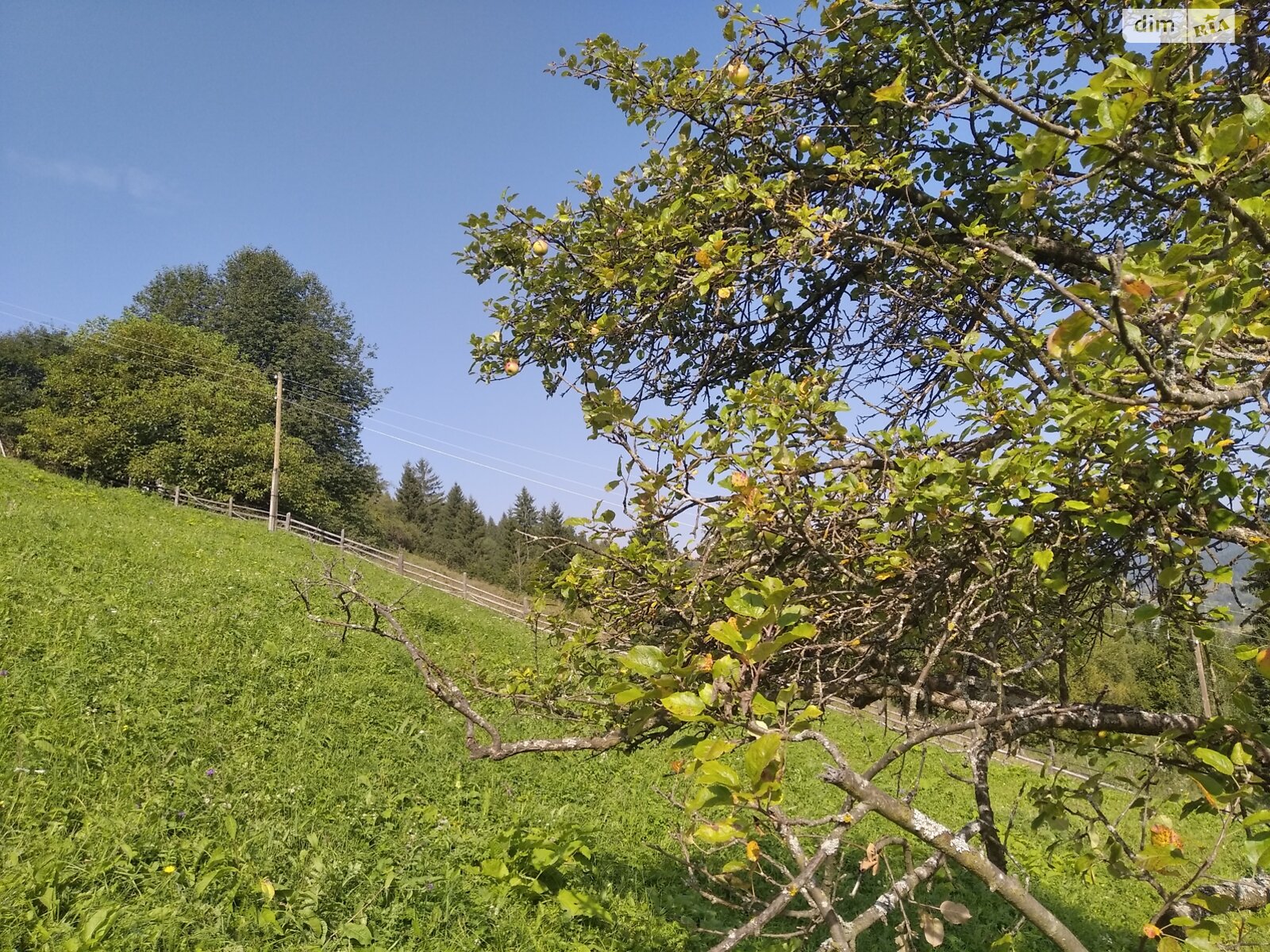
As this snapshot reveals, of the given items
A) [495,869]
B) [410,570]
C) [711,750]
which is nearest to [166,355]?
[410,570]

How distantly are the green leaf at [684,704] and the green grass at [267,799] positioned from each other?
0.78 metres

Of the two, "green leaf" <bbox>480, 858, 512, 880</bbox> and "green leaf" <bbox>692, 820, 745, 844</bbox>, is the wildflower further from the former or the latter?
"green leaf" <bbox>480, 858, 512, 880</bbox>

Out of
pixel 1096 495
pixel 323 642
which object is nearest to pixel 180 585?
pixel 323 642

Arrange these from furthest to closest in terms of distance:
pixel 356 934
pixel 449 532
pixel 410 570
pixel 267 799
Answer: pixel 449 532 → pixel 410 570 → pixel 267 799 → pixel 356 934

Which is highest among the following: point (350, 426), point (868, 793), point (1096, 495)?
point (350, 426)

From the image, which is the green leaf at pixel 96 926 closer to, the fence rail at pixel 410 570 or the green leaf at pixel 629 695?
the green leaf at pixel 629 695

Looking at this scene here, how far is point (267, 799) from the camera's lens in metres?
5.61

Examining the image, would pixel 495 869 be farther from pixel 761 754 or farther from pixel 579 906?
pixel 761 754

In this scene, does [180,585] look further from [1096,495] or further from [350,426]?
[350,426]

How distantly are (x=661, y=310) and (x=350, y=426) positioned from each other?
1680 inches

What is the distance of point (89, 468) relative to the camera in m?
34.8

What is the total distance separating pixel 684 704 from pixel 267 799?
5.78 m

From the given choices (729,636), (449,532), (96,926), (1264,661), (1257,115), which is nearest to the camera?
(1257,115)

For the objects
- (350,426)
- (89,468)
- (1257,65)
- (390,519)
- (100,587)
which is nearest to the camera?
(1257,65)
